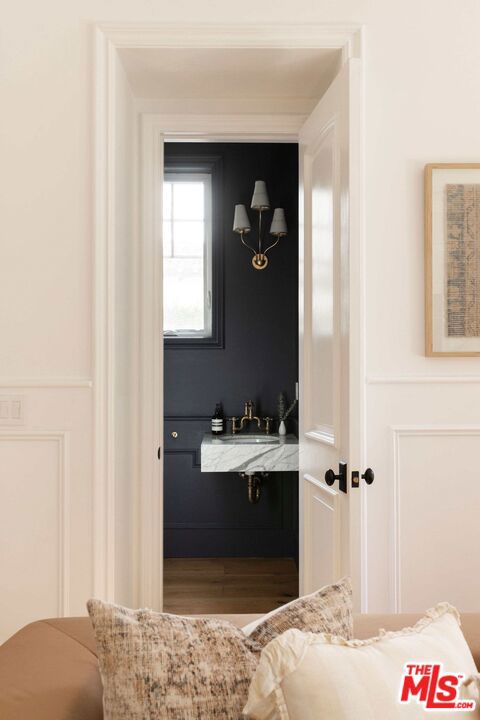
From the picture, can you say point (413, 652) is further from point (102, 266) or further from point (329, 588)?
point (102, 266)

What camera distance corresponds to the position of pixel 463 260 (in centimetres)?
245

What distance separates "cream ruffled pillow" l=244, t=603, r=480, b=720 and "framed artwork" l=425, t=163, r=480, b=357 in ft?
5.32

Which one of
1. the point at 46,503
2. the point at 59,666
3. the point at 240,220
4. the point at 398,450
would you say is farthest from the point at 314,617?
the point at 240,220

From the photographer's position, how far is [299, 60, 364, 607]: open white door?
2207 millimetres

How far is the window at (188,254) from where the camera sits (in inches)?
177

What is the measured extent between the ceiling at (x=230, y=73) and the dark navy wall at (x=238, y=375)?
1.58 meters

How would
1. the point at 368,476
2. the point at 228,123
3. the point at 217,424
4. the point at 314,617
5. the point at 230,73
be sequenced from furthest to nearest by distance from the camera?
the point at 217,424 < the point at 228,123 < the point at 230,73 < the point at 368,476 < the point at 314,617

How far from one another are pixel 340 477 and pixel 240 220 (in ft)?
7.98

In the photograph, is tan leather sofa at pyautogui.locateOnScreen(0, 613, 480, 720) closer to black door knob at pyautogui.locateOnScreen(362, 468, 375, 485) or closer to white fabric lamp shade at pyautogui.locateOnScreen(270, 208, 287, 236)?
black door knob at pyautogui.locateOnScreen(362, 468, 375, 485)

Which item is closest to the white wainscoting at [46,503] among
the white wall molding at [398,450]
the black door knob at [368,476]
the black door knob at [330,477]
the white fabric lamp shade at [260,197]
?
the black door knob at [330,477]

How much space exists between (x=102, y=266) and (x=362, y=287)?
3.09 feet

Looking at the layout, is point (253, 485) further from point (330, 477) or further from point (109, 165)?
point (109, 165)

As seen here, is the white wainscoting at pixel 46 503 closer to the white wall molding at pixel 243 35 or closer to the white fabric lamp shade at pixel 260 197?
the white wall molding at pixel 243 35

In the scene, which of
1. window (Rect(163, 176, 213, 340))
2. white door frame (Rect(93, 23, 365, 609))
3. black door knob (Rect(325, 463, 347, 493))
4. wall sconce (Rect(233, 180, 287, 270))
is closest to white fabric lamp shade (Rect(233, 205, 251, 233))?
wall sconce (Rect(233, 180, 287, 270))
